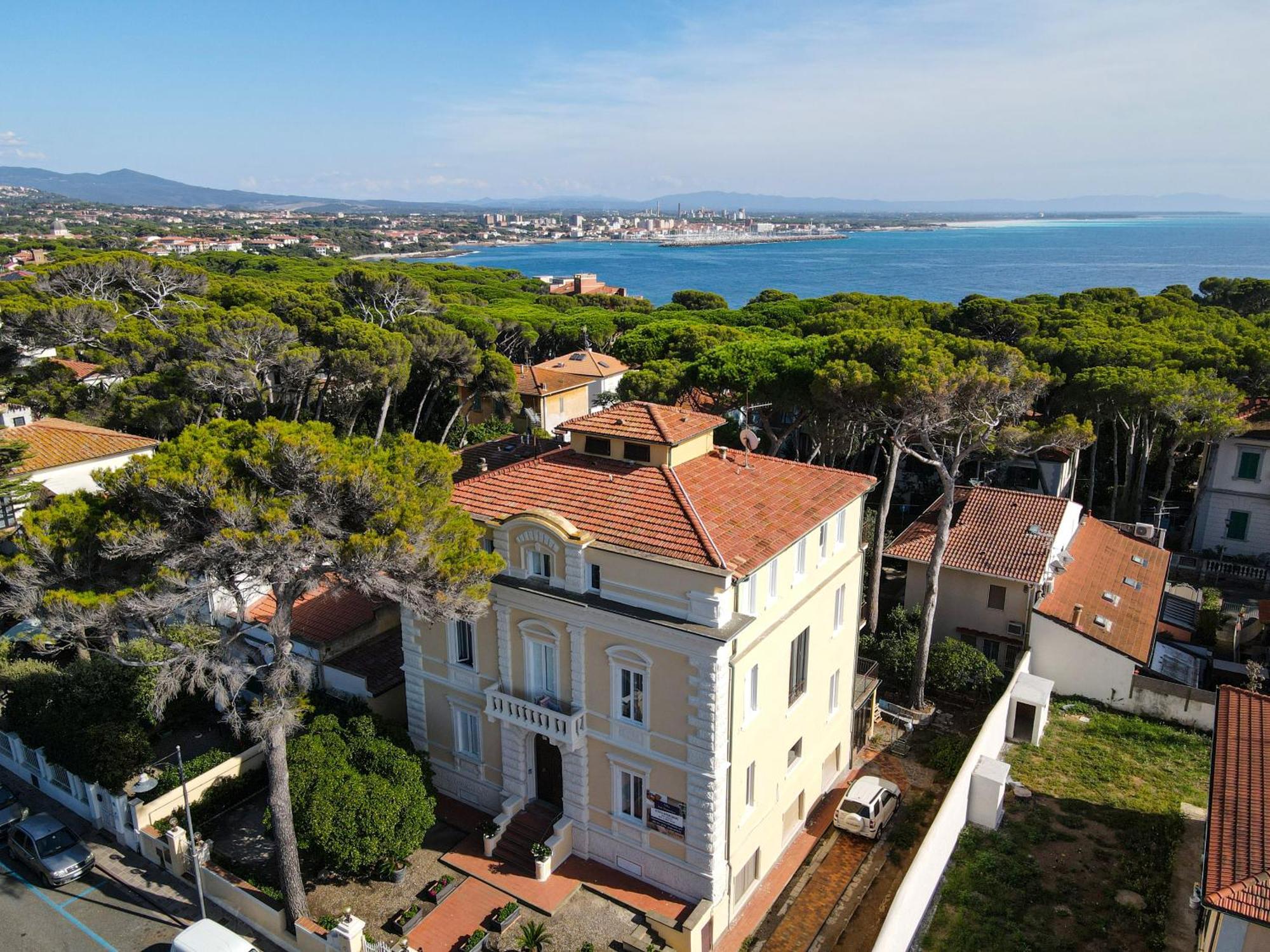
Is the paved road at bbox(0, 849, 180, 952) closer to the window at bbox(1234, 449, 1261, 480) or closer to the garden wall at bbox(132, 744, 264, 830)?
the garden wall at bbox(132, 744, 264, 830)

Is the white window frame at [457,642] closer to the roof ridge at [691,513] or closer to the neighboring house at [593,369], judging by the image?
the roof ridge at [691,513]

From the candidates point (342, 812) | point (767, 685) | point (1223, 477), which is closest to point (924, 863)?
point (767, 685)

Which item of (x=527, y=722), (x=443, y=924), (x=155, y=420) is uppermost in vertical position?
(x=155, y=420)

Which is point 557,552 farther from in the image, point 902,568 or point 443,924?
point 902,568

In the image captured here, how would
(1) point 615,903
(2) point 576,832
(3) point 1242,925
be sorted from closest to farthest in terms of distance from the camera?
1. (3) point 1242,925
2. (1) point 615,903
3. (2) point 576,832

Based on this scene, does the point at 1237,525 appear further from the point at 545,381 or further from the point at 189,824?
the point at 189,824

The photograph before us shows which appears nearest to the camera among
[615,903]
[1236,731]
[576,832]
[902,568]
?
[1236,731]

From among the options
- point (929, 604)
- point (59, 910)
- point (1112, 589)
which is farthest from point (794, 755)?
point (59, 910)
